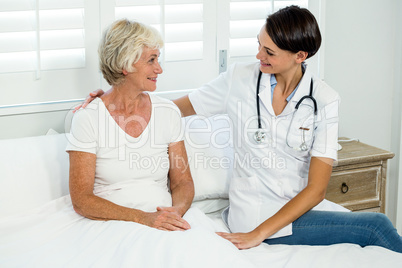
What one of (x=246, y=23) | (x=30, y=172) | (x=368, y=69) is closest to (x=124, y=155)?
(x=30, y=172)

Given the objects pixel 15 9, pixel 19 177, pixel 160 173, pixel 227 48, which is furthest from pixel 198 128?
pixel 15 9

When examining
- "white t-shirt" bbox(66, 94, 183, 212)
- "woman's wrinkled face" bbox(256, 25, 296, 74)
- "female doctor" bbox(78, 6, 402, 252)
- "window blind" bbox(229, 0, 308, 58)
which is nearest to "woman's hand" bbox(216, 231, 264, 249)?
"female doctor" bbox(78, 6, 402, 252)

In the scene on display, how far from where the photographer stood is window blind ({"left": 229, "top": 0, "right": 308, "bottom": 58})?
90.7 inches

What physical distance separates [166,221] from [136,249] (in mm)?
226

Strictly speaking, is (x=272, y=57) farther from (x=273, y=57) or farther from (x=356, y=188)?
(x=356, y=188)

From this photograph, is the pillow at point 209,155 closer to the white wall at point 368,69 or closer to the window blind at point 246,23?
the window blind at point 246,23

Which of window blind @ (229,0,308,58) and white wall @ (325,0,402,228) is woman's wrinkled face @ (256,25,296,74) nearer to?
window blind @ (229,0,308,58)

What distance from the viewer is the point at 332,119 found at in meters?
1.72

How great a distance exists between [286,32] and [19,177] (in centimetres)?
103

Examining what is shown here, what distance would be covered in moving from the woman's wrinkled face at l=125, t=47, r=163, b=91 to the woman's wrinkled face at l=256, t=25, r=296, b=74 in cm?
36

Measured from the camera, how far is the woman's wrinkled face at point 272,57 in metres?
1.69

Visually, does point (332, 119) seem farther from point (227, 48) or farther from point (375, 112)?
point (375, 112)

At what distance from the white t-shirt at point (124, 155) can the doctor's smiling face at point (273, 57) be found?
15.9 inches

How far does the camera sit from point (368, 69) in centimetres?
267
